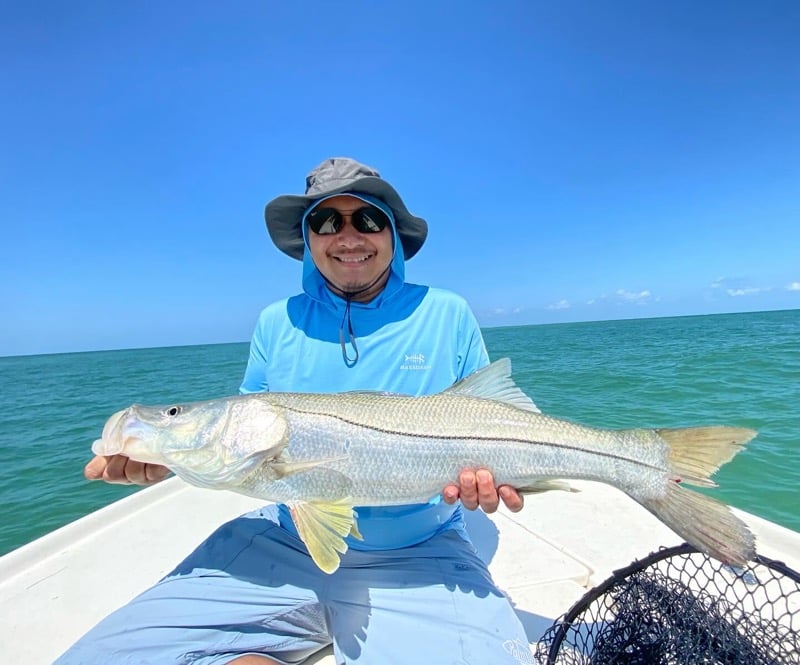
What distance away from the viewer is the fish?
7.23ft

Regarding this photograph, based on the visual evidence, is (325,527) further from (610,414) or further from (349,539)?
(610,414)

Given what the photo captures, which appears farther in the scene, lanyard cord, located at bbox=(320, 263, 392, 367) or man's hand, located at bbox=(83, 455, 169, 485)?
lanyard cord, located at bbox=(320, 263, 392, 367)

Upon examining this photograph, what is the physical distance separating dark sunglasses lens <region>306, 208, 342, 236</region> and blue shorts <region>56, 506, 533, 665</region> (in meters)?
1.95

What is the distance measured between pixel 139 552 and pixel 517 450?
339 cm

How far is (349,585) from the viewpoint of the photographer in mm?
2473

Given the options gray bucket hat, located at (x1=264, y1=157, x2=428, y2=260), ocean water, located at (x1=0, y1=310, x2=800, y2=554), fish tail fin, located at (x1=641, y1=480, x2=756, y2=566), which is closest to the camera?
fish tail fin, located at (x1=641, y1=480, x2=756, y2=566)

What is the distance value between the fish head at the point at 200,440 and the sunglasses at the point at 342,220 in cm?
131

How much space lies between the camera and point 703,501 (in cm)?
201

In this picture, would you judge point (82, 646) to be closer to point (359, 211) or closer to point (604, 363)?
point (359, 211)

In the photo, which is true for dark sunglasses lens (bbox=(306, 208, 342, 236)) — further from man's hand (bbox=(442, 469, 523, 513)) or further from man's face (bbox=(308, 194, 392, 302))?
man's hand (bbox=(442, 469, 523, 513))

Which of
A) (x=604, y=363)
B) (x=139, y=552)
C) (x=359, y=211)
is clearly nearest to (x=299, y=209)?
(x=359, y=211)

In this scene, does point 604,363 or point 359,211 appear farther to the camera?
point 604,363

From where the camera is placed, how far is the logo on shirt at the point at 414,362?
292cm

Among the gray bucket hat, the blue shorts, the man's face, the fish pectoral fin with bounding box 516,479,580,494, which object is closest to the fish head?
the blue shorts
